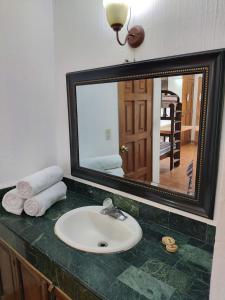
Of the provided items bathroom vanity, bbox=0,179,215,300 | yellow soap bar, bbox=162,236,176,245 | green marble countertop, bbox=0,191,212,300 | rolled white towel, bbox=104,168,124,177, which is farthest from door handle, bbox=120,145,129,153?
yellow soap bar, bbox=162,236,176,245

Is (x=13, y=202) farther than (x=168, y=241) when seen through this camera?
Yes

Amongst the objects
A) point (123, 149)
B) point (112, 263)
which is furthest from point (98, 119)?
point (112, 263)

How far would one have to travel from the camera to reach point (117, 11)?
1.01 m

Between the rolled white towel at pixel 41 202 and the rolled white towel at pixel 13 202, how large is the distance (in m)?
0.04

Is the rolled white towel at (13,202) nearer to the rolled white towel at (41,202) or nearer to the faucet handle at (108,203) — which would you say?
the rolled white towel at (41,202)

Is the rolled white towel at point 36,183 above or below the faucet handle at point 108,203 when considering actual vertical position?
above

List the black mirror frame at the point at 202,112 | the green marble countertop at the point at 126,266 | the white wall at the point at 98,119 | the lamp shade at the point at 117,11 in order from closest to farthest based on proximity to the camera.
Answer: the green marble countertop at the point at 126,266, the black mirror frame at the point at 202,112, the lamp shade at the point at 117,11, the white wall at the point at 98,119

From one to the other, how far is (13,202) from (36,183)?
7.4 inches

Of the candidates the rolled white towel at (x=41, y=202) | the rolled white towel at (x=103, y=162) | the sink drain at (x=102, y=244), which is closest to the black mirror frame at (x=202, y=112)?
the rolled white towel at (x=103, y=162)

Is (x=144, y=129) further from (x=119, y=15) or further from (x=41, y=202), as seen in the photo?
(x=41, y=202)

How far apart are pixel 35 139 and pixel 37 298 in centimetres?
98

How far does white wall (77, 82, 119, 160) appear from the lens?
52.4 inches

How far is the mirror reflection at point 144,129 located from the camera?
1.04 meters

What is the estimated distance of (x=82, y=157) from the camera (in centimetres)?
156
